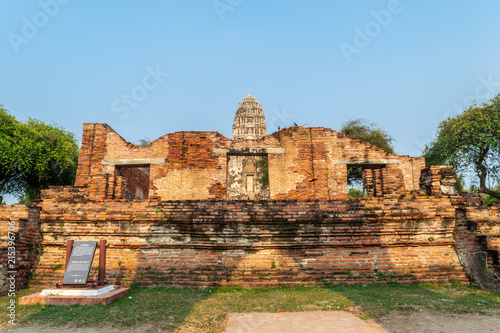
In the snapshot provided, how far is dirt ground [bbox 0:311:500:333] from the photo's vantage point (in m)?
3.97

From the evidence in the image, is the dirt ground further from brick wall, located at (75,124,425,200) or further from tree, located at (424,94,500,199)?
tree, located at (424,94,500,199)

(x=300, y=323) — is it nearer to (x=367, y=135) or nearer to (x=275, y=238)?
(x=275, y=238)

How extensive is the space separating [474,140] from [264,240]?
16.1 metres

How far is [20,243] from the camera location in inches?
249

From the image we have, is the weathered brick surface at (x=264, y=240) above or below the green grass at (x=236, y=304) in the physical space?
above

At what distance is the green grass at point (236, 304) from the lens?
431 centimetres

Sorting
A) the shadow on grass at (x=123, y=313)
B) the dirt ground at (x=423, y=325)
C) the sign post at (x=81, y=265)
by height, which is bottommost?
the dirt ground at (x=423, y=325)

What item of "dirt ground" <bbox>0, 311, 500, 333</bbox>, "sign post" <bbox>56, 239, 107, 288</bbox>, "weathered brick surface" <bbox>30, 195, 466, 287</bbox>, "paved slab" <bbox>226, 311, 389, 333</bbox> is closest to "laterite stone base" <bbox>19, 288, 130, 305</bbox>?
"sign post" <bbox>56, 239, 107, 288</bbox>

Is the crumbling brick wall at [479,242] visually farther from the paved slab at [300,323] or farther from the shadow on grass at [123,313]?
the shadow on grass at [123,313]

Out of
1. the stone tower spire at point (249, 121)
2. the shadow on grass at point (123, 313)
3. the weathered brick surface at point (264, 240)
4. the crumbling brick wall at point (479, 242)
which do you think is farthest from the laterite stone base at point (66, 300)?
the stone tower spire at point (249, 121)

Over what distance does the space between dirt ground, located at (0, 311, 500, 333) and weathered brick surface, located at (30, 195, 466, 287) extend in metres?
1.71

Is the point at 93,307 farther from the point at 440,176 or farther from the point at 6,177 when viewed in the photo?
the point at 6,177

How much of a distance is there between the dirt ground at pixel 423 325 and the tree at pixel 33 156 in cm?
1599

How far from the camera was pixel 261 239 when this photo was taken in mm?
6457
